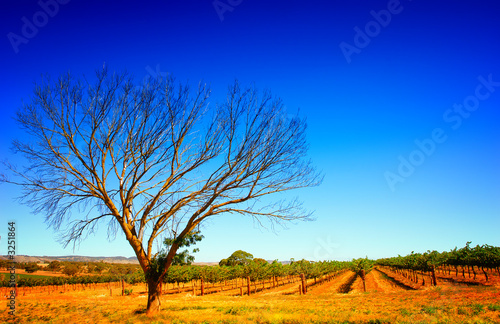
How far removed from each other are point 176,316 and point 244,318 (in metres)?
2.49

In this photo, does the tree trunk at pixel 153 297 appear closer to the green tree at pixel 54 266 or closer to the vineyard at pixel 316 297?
the vineyard at pixel 316 297

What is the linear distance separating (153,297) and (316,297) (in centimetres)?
1274

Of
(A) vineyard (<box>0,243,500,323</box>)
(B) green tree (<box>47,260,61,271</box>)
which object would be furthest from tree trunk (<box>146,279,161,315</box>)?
(B) green tree (<box>47,260,61,271</box>)

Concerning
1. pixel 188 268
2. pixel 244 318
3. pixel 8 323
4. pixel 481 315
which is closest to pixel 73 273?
pixel 188 268

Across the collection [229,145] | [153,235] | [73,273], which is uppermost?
[229,145]

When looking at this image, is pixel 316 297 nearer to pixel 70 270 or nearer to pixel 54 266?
pixel 70 270

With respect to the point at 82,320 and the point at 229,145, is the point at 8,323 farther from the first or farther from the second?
the point at 229,145

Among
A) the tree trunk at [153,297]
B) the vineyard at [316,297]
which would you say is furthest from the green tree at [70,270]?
the tree trunk at [153,297]

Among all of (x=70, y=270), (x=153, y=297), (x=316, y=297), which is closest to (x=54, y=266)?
(x=70, y=270)

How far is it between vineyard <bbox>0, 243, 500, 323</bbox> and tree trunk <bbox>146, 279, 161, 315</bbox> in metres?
0.43

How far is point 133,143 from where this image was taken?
34.5 ft

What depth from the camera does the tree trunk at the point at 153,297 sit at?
408 inches

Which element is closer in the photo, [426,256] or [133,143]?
[133,143]

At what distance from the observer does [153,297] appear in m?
10.5
